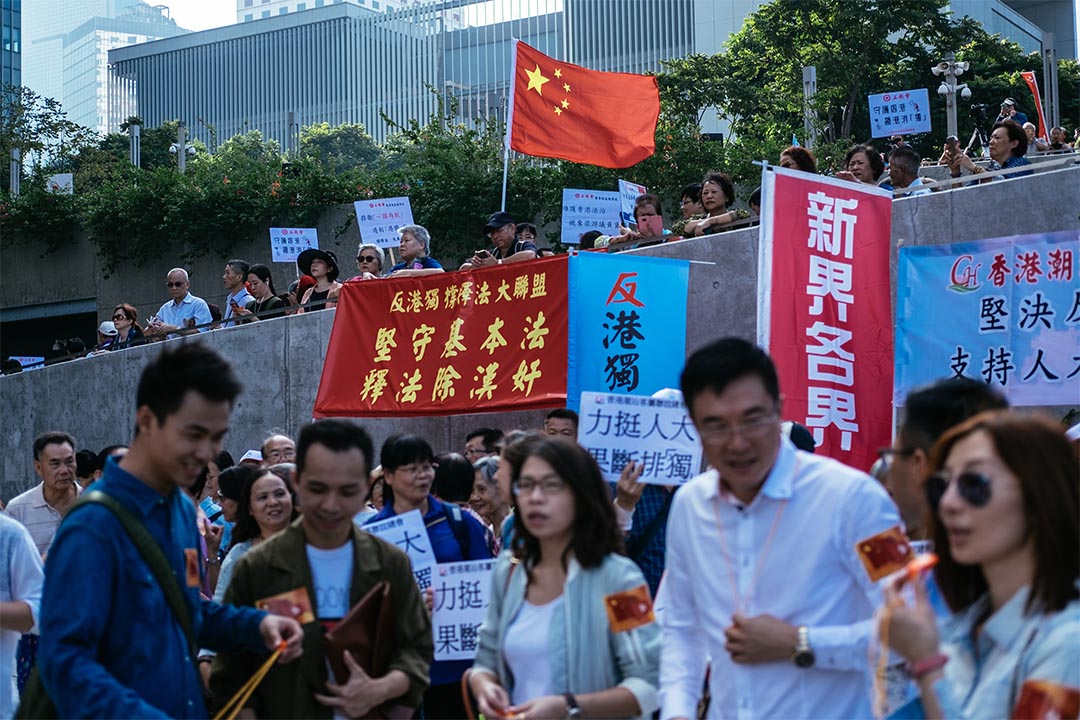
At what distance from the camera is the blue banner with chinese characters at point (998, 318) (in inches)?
342

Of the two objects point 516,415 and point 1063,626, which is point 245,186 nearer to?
point 516,415

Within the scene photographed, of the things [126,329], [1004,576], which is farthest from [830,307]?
[126,329]

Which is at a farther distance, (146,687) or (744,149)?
(744,149)

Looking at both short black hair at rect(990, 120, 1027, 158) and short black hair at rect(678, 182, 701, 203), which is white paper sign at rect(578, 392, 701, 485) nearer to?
short black hair at rect(678, 182, 701, 203)

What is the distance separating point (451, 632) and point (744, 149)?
45.9 ft

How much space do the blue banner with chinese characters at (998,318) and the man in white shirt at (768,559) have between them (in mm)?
5647

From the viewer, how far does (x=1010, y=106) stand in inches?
655

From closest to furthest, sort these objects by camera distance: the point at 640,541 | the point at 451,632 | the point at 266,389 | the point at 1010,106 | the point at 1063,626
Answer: the point at 1063,626 < the point at 451,632 < the point at 640,541 < the point at 266,389 < the point at 1010,106

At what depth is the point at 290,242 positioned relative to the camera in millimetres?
15984

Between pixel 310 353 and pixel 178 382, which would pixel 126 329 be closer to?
pixel 310 353

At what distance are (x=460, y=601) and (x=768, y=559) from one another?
2.24 meters

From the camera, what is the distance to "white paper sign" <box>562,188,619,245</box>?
13.0m

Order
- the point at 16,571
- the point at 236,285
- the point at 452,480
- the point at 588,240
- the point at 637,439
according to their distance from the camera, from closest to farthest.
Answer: the point at 16,571
the point at 637,439
the point at 452,480
the point at 588,240
the point at 236,285

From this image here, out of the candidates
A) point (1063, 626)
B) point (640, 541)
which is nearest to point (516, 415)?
point (640, 541)
